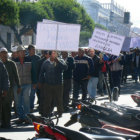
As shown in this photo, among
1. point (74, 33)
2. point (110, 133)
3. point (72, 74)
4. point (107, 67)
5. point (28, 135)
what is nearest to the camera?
point (110, 133)

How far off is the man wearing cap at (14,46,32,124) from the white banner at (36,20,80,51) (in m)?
0.58

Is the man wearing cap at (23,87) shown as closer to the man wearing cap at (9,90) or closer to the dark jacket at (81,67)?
the man wearing cap at (9,90)

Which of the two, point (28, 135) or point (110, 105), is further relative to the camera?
point (28, 135)

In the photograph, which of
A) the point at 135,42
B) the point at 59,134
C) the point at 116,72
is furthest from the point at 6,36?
the point at 59,134

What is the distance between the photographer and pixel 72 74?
11.5 m

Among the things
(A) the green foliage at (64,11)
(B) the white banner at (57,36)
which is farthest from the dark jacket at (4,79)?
(A) the green foliage at (64,11)

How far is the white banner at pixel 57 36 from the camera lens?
9.56m

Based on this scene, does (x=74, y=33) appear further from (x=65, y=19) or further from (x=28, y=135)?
(x=65, y=19)

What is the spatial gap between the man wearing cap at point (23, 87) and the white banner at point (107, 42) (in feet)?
7.64

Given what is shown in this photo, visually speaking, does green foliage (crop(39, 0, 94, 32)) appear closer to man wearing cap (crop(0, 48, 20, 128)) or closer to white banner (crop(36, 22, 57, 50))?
white banner (crop(36, 22, 57, 50))

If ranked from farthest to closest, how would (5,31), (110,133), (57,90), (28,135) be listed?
(5,31), (57,90), (28,135), (110,133)

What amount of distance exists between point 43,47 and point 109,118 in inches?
145

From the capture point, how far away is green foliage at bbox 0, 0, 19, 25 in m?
51.1

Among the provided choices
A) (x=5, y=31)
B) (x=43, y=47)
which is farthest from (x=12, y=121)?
(x=5, y=31)
